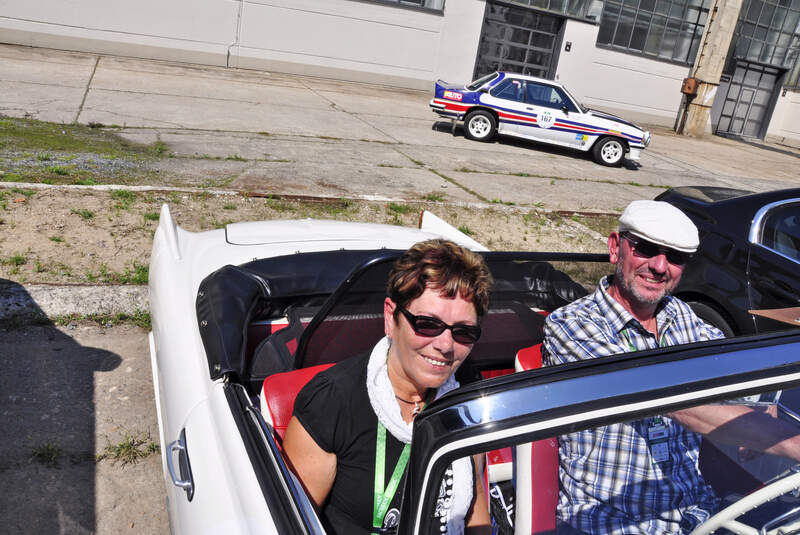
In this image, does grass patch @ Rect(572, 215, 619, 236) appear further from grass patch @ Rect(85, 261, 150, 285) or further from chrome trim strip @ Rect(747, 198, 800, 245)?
grass patch @ Rect(85, 261, 150, 285)

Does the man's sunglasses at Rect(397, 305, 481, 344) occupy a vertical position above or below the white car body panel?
above

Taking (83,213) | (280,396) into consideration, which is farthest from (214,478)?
(83,213)

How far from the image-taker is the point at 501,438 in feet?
3.62

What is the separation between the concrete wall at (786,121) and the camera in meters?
24.3

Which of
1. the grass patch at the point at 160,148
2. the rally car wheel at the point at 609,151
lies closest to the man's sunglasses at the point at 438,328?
the grass patch at the point at 160,148

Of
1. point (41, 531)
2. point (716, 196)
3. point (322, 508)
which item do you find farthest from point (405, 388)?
point (716, 196)

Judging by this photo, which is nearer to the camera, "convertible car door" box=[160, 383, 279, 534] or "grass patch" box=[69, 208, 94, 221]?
"convertible car door" box=[160, 383, 279, 534]

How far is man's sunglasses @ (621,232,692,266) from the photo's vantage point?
215 cm

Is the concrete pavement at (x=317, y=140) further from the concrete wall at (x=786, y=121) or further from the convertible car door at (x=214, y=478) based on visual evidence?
the concrete wall at (x=786, y=121)

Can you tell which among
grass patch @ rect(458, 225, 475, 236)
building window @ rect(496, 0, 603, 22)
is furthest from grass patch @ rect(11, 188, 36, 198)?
building window @ rect(496, 0, 603, 22)

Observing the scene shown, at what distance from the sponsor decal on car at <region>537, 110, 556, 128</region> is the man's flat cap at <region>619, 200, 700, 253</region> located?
10250 millimetres

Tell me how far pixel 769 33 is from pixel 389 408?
2683 cm

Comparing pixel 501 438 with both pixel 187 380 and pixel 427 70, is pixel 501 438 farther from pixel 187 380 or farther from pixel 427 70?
pixel 427 70

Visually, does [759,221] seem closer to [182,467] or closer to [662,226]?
[662,226]
